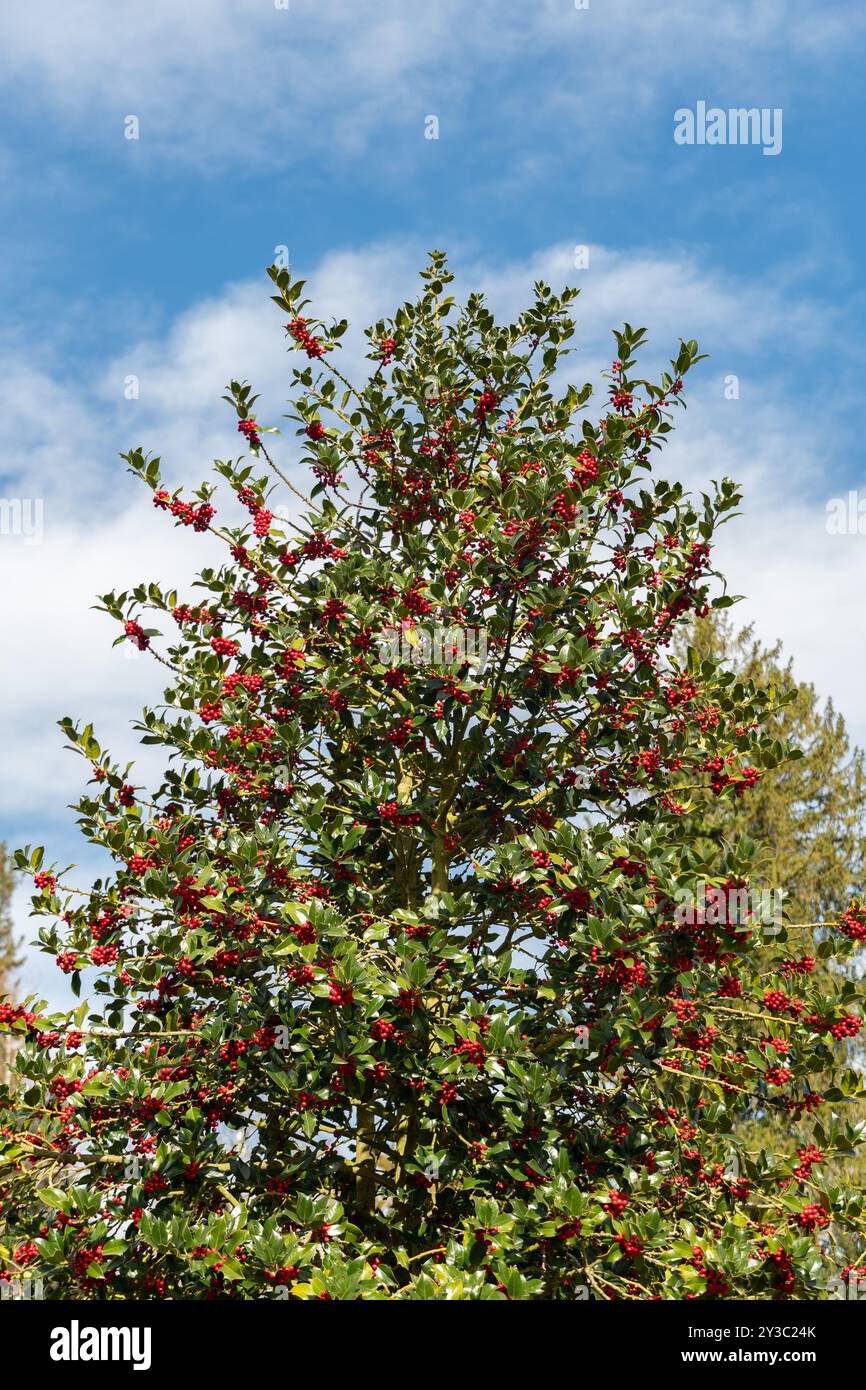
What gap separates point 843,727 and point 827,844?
3.17 metres

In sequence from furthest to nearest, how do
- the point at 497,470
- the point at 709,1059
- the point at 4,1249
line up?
the point at 497,470
the point at 709,1059
the point at 4,1249

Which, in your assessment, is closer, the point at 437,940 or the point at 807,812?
the point at 437,940

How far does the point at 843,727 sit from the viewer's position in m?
27.0

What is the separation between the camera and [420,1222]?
6.59 m

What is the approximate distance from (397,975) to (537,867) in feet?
3.35

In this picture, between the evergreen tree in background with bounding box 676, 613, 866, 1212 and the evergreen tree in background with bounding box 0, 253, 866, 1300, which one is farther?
the evergreen tree in background with bounding box 676, 613, 866, 1212

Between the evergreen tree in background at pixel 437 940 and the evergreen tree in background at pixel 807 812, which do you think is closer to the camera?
the evergreen tree in background at pixel 437 940

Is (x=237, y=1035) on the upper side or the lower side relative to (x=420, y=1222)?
upper
